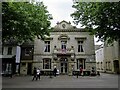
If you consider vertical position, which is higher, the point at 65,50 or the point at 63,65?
the point at 65,50

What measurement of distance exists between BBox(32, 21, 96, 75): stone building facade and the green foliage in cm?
1987

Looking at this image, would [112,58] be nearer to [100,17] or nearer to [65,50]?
[65,50]

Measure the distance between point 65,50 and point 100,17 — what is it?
2314cm

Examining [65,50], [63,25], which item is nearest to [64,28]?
[63,25]

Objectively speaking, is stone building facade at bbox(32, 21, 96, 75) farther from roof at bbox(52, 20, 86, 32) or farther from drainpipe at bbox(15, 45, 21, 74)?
drainpipe at bbox(15, 45, 21, 74)

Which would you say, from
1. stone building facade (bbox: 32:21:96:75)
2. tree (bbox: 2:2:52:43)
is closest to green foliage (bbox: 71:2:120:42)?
tree (bbox: 2:2:52:43)

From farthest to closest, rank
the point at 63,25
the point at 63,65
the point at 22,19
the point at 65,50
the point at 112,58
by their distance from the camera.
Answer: the point at 112,58 → the point at 63,25 → the point at 63,65 → the point at 65,50 → the point at 22,19

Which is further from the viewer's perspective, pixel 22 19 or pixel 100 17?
pixel 22 19

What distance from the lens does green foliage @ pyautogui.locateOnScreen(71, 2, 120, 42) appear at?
18.1m

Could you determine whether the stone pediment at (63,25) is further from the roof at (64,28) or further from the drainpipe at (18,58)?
the drainpipe at (18,58)

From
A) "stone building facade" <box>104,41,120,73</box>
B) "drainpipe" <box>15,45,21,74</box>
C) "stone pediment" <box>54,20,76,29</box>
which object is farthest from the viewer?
"stone building facade" <box>104,41,120,73</box>

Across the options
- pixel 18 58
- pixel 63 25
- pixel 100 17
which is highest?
pixel 63 25

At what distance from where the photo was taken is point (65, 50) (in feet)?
139

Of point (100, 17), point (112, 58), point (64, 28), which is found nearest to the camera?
point (100, 17)
